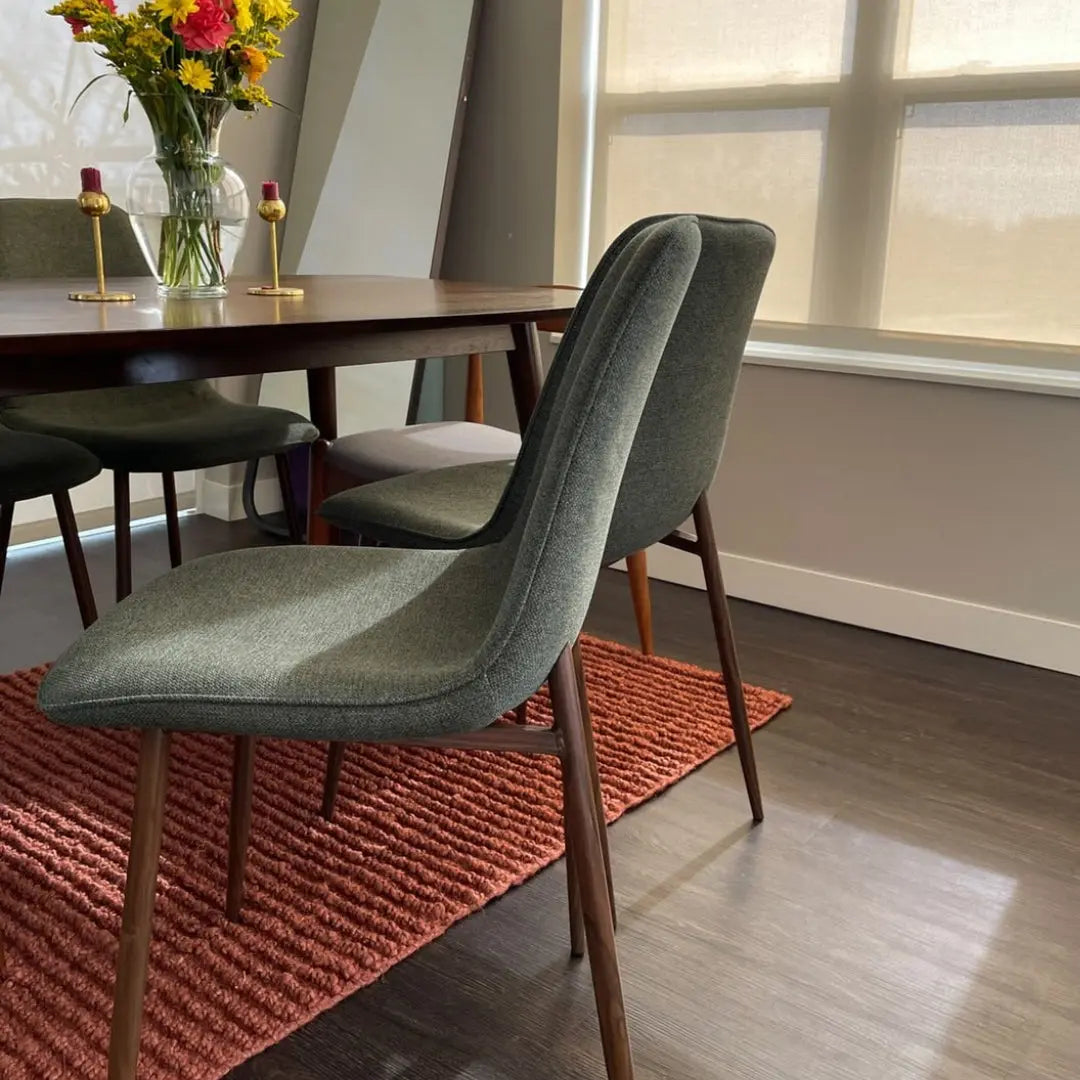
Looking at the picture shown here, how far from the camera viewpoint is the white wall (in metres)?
2.83

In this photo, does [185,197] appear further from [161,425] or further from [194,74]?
[161,425]

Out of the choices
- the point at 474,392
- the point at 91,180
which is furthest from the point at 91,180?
the point at 474,392

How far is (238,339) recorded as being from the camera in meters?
1.24

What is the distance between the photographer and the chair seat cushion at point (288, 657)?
0.90 m

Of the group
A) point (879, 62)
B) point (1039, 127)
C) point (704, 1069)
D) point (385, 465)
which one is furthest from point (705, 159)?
point (704, 1069)

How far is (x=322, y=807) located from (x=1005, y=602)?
1534 mm

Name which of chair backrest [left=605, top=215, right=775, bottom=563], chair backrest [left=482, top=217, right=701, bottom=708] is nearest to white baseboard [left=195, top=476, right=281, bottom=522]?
chair backrest [left=605, top=215, right=775, bottom=563]

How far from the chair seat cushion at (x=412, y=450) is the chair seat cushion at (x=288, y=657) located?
0.70 meters

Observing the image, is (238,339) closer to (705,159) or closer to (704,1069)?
(704,1069)

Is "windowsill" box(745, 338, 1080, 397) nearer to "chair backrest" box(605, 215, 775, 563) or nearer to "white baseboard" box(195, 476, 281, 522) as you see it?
"chair backrest" box(605, 215, 775, 563)

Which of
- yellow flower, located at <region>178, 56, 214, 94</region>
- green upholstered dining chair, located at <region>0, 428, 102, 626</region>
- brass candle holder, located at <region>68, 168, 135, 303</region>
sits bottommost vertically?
green upholstered dining chair, located at <region>0, 428, 102, 626</region>

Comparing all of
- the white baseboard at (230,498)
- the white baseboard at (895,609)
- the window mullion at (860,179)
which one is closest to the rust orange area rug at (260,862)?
the white baseboard at (895,609)

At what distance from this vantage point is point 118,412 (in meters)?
2.31

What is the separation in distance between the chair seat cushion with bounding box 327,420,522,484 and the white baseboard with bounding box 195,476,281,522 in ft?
4.75
